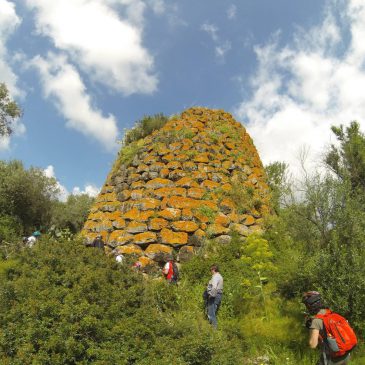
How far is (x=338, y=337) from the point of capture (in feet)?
14.0

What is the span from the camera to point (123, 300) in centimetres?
636

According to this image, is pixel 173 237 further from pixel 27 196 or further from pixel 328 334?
pixel 27 196

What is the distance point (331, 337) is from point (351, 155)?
47.6ft

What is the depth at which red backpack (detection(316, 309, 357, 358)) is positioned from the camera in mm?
4266

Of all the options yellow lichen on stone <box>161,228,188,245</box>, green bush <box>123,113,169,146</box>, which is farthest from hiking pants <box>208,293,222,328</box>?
green bush <box>123,113,169,146</box>

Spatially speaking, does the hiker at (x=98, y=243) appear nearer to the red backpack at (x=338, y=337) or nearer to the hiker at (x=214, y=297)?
the hiker at (x=214, y=297)

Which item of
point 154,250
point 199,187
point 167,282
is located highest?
point 199,187

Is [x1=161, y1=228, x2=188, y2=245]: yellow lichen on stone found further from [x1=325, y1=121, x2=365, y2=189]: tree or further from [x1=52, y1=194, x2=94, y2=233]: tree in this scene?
[x1=52, y1=194, x2=94, y2=233]: tree

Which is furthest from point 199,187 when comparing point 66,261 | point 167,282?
point 66,261

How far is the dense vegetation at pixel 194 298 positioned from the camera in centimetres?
521

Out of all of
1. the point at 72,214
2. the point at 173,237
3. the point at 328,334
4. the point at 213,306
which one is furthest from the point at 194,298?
the point at 72,214

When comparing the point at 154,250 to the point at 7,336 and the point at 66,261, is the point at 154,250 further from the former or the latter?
the point at 7,336

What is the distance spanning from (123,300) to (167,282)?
2607mm

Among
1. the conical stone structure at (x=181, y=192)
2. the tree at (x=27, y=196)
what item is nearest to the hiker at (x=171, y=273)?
the conical stone structure at (x=181, y=192)
